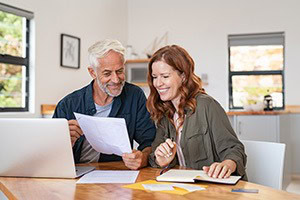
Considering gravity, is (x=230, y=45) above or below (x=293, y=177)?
above

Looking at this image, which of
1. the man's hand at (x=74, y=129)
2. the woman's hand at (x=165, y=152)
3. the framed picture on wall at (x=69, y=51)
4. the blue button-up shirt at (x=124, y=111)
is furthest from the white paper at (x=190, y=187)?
the framed picture on wall at (x=69, y=51)

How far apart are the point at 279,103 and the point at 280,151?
4.15m

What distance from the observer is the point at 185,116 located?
2006 mm

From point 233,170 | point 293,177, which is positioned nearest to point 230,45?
point 293,177

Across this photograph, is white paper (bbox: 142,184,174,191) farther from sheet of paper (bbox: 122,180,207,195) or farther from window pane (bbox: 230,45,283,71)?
window pane (bbox: 230,45,283,71)

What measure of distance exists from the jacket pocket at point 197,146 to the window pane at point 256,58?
4204 millimetres

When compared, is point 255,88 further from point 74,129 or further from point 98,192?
point 98,192

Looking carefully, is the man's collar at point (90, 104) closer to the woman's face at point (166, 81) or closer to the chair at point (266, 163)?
the woman's face at point (166, 81)

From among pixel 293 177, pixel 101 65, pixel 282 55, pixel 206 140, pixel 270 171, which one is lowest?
pixel 293 177

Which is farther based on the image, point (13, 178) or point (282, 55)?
point (282, 55)

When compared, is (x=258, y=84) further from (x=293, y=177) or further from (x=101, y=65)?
(x=101, y=65)

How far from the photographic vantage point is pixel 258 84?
5922mm

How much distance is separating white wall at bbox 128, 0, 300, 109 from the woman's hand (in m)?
4.19

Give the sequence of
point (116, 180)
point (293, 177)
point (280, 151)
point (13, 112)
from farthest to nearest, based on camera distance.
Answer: point (293, 177) < point (13, 112) < point (280, 151) < point (116, 180)
